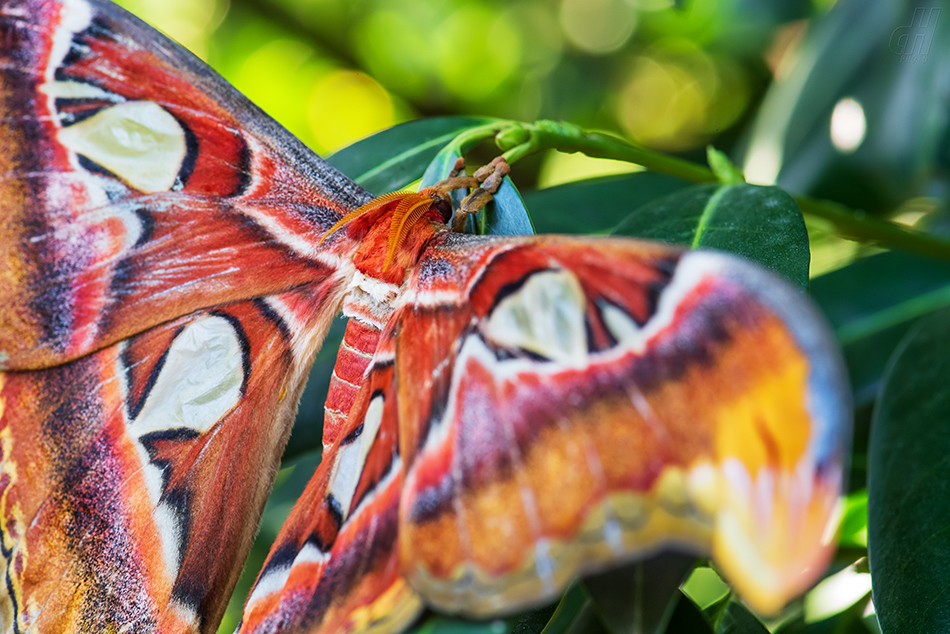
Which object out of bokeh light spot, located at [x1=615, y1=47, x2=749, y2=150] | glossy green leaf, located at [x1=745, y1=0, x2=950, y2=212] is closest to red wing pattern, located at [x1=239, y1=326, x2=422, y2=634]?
glossy green leaf, located at [x1=745, y1=0, x2=950, y2=212]

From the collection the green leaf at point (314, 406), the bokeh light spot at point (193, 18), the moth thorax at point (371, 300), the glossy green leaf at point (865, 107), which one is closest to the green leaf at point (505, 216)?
the moth thorax at point (371, 300)

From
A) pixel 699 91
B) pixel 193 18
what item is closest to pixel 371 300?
pixel 699 91

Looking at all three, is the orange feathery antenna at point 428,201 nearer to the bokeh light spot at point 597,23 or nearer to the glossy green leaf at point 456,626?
the glossy green leaf at point 456,626

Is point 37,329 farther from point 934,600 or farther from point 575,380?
point 934,600

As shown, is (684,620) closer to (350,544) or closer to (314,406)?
(350,544)

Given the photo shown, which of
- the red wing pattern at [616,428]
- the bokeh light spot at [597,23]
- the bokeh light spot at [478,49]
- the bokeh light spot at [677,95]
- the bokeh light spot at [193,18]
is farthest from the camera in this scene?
the bokeh light spot at [193,18]

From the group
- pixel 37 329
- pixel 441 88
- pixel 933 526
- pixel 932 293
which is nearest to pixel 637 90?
pixel 441 88

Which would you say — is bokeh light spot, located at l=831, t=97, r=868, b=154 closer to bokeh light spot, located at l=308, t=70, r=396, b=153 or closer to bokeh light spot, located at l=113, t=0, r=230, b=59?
bokeh light spot, located at l=308, t=70, r=396, b=153
